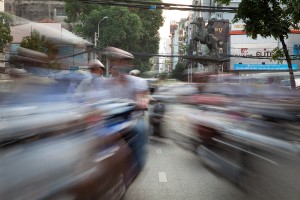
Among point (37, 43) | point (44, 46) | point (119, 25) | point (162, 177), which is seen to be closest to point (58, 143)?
Answer: point (44, 46)

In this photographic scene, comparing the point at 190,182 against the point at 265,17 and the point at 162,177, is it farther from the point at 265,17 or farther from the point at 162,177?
the point at 265,17

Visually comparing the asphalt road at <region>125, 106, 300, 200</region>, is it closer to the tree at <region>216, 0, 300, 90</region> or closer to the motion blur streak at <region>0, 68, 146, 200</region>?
the motion blur streak at <region>0, 68, 146, 200</region>

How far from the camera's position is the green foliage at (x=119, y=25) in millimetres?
37250

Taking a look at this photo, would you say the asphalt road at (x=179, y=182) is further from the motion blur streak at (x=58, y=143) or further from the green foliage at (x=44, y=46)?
the green foliage at (x=44, y=46)

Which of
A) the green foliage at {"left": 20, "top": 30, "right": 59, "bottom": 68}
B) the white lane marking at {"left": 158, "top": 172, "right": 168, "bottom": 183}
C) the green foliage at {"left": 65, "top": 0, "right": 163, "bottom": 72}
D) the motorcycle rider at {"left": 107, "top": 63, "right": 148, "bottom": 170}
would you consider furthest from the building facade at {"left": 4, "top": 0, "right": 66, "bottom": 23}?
the green foliage at {"left": 20, "top": 30, "right": 59, "bottom": 68}

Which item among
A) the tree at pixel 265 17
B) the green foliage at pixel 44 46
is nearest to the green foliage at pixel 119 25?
the tree at pixel 265 17

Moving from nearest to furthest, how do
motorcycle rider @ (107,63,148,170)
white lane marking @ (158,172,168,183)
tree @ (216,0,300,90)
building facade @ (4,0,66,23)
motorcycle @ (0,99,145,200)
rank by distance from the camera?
motorcycle @ (0,99,145,200)
motorcycle rider @ (107,63,148,170)
white lane marking @ (158,172,168,183)
tree @ (216,0,300,90)
building facade @ (4,0,66,23)

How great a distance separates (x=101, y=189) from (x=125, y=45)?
35.9 metres

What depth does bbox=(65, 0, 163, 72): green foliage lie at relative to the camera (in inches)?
1467

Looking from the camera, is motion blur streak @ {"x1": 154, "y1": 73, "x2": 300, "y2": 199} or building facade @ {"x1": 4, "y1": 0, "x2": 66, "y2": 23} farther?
building facade @ {"x1": 4, "y1": 0, "x2": 66, "y2": 23}

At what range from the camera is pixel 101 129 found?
3541mm

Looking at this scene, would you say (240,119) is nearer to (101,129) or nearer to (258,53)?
(101,129)

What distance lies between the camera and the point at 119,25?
37594mm

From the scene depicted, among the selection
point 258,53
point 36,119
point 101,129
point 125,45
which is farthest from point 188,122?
point 258,53
